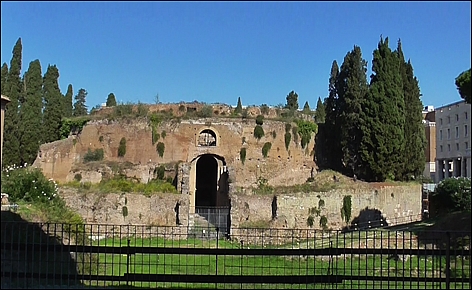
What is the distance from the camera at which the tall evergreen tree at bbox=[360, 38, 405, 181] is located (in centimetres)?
2548

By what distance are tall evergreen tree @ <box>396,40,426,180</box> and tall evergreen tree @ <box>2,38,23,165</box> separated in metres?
21.8

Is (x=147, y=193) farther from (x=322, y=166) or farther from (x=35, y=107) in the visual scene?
(x=35, y=107)

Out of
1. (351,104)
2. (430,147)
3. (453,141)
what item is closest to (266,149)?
(351,104)

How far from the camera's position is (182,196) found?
864 inches

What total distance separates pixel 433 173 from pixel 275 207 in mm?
41018

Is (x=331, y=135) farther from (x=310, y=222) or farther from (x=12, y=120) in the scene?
(x=12, y=120)

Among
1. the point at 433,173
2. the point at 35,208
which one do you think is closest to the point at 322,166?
the point at 35,208

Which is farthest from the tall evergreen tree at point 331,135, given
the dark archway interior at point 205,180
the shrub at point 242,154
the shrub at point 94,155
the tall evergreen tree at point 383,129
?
the shrub at point 94,155

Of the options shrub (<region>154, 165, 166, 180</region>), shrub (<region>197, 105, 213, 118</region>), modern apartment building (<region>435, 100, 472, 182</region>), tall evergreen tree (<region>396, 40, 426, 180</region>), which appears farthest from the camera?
modern apartment building (<region>435, 100, 472, 182</region>)

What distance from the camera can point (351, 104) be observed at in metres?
27.1

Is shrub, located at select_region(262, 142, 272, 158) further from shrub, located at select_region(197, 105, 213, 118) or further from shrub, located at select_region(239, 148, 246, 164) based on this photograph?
shrub, located at select_region(197, 105, 213, 118)

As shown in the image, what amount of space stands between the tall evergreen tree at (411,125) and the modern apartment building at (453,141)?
22465mm

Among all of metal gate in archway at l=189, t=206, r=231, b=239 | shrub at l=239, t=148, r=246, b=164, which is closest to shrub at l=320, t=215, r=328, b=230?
metal gate in archway at l=189, t=206, r=231, b=239

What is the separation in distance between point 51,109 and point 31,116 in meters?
1.44
